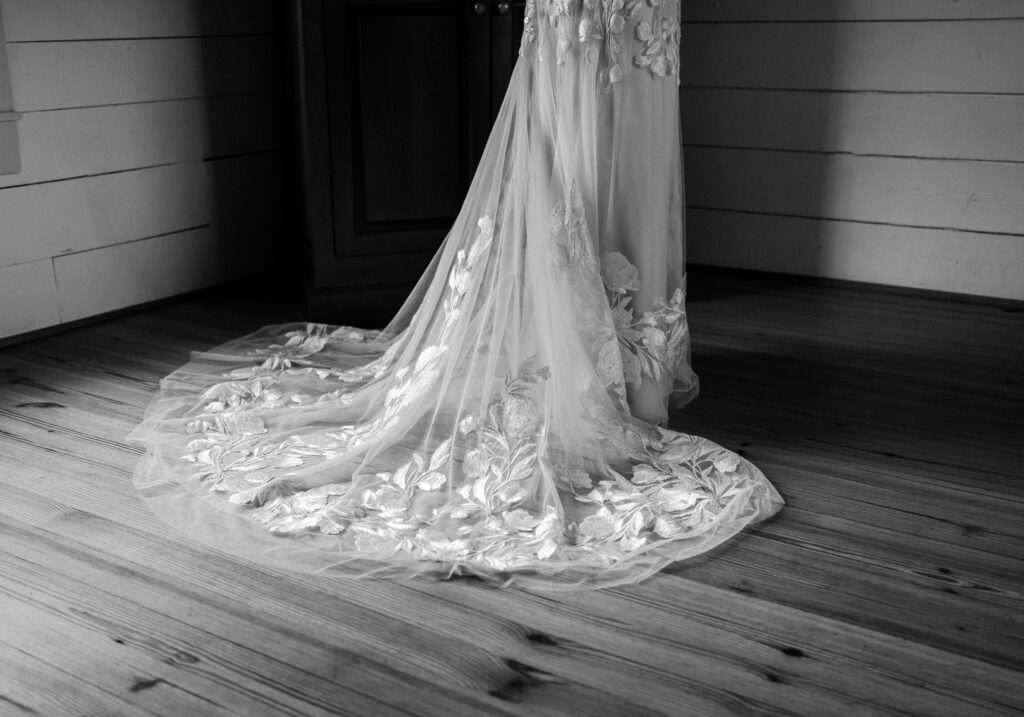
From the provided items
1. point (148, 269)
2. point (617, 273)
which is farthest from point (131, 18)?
point (617, 273)

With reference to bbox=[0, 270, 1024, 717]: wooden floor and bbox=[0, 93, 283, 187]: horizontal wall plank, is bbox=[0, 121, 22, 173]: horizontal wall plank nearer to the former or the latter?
bbox=[0, 93, 283, 187]: horizontal wall plank

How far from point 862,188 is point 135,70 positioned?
2.36 m

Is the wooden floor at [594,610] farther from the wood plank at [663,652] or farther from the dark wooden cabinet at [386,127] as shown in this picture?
the dark wooden cabinet at [386,127]

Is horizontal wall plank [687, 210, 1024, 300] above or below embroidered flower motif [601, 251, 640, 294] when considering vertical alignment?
below

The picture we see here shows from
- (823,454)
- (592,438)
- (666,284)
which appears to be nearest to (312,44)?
(666,284)

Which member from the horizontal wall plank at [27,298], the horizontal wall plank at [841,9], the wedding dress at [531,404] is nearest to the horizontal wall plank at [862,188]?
the horizontal wall plank at [841,9]

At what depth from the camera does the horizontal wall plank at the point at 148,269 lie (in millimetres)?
3061

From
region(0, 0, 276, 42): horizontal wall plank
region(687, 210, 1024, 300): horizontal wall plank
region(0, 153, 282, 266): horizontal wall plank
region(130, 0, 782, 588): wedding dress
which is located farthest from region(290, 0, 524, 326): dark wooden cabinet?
region(687, 210, 1024, 300): horizontal wall plank

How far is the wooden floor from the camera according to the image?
1376mm

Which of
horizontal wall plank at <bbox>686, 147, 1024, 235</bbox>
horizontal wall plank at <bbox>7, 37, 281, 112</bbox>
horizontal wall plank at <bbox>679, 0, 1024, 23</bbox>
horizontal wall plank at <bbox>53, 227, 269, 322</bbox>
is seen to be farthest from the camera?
horizontal wall plank at <bbox>686, 147, 1024, 235</bbox>

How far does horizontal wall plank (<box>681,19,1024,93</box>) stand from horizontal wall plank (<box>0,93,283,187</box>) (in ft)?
5.06

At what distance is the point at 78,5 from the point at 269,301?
1.02 metres

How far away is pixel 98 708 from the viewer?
52.7 inches

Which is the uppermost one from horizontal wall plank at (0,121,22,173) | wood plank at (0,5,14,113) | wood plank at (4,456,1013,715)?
wood plank at (0,5,14,113)
